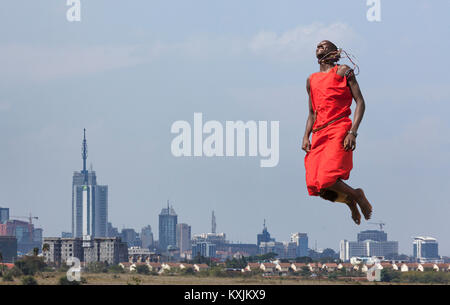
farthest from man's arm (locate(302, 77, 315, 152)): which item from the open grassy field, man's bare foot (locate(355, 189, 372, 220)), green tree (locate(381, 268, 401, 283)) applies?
green tree (locate(381, 268, 401, 283))

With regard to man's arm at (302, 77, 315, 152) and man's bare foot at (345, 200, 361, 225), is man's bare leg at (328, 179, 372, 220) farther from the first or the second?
man's arm at (302, 77, 315, 152)

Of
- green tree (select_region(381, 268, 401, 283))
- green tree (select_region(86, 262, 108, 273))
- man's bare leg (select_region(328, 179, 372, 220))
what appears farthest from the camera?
green tree (select_region(86, 262, 108, 273))

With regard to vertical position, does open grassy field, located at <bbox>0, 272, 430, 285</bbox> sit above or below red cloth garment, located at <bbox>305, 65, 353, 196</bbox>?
below


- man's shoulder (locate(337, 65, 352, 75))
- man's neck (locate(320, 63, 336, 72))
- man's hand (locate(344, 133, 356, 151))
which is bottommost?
man's hand (locate(344, 133, 356, 151))

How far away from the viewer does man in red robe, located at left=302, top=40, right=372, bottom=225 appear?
38.0ft

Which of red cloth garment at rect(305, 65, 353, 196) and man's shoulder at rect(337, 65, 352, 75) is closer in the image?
red cloth garment at rect(305, 65, 353, 196)

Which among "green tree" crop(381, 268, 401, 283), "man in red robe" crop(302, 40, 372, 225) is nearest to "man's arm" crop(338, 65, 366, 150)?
"man in red robe" crop(302, 40, 372, 225)

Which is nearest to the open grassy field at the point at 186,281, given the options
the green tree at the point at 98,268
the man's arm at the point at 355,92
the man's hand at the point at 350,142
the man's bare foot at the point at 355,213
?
the man's bare foot at the point at 355,213

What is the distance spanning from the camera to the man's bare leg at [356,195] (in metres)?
11.7

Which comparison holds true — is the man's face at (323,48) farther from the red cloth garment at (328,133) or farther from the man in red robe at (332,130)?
the red cloth garment at (328,133)

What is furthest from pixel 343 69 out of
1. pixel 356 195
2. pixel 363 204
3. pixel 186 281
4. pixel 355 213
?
pixel 186 281

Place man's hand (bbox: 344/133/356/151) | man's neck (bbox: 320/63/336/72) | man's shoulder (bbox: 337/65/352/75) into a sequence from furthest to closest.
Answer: man's neck (bbox: 320/63/336/72) < man's shoulder (bbox: 337/65/352/75) < man's hand (bbox: 344/133/356/151)
